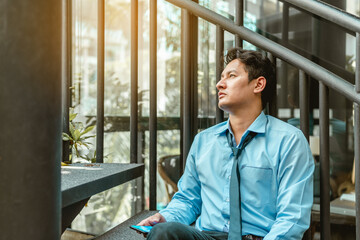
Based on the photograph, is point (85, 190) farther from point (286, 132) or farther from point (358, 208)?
point (358, 208)

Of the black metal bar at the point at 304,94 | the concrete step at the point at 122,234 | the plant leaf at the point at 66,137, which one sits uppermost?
the black metal bar at the point at 304,94

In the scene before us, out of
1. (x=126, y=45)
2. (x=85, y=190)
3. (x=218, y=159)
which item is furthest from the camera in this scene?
(x=126, y=45)

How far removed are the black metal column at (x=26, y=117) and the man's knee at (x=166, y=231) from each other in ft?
2.74

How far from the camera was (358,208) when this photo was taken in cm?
139

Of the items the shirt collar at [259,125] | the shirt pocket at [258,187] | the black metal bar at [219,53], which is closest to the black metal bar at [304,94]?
the shirt collar at [259,125]

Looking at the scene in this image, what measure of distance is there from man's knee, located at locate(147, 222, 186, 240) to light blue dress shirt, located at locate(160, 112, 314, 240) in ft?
0.88

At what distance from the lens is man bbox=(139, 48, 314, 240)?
144 cm

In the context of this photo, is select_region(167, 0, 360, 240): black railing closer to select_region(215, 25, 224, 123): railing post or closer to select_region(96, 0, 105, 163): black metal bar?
select_region(215, 25, 224, 123): railing post

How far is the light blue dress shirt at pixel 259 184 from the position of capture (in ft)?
4.71

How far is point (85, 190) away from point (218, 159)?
Answer: 1.95ft

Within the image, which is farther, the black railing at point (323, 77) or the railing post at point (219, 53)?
the railing post at point (219, 53)

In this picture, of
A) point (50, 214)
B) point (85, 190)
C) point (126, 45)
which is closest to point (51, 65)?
point (50, 214)

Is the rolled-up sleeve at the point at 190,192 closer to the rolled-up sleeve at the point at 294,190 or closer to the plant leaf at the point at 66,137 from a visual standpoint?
the rolled-up sleeve at the point at 294,190

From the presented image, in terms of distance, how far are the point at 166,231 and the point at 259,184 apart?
0.43 metres
